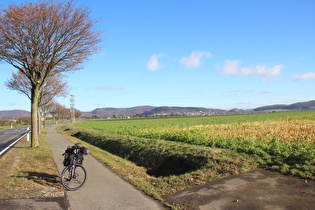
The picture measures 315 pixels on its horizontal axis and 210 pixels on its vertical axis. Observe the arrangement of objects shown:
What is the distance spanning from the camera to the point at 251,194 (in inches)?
247

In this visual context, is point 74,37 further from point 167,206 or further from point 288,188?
point 288,188

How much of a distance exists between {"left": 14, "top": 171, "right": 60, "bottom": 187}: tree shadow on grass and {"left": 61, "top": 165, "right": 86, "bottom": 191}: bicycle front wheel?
0.66 meters

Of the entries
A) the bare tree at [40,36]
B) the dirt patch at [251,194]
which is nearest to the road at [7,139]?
the bare tree at [40,36]

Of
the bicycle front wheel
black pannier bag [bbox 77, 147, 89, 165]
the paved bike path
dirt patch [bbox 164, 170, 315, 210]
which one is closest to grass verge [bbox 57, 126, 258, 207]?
the paved bike path

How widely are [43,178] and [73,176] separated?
1.63m

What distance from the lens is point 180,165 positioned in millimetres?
10828

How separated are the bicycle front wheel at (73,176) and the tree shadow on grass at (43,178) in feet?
2.15

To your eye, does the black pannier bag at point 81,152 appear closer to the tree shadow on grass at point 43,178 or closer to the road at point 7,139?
the tree shadow on grass at point 43,178

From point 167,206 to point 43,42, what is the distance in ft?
40.4

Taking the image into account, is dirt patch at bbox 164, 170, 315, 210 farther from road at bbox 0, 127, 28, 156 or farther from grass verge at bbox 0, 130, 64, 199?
road at bbox 0, 127, 28, 156

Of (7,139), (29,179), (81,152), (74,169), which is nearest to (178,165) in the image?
(81,152)

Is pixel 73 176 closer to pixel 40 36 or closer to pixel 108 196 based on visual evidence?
pixel 108 196

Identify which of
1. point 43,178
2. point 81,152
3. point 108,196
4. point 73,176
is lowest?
point 108,196

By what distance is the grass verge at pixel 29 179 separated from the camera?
7.21 meters
